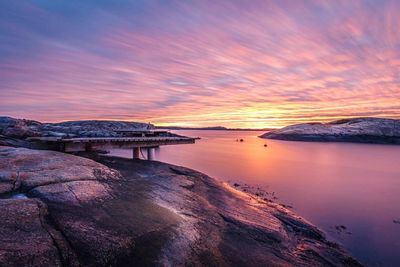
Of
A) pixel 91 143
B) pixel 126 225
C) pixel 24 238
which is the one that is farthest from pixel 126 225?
pixel 91 143

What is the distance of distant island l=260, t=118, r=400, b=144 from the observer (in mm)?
83062

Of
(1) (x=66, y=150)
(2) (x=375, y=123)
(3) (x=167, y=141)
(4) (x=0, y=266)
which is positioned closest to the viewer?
(4) (x=0, y=266)

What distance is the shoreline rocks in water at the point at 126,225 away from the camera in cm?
478

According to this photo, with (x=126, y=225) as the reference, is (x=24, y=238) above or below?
above

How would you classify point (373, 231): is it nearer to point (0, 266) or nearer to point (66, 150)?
point (0, 266)

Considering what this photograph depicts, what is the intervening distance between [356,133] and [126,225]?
308ft

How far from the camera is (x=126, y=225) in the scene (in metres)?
5.88

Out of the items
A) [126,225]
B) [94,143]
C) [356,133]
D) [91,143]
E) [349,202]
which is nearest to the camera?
[126,225]

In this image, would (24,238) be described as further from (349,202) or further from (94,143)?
(349,202)

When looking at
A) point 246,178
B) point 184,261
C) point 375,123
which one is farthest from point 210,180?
point 375,123

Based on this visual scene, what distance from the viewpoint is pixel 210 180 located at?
14.2 m

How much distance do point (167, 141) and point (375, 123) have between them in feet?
318

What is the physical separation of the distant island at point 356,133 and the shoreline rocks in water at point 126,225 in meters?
84.0

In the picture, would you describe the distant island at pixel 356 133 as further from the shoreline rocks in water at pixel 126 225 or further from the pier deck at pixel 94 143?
the shoreline rocks in water at pixel 126 225
